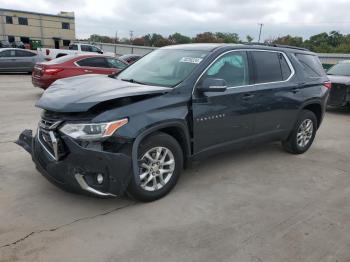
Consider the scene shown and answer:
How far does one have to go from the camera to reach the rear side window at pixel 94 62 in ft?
38.8

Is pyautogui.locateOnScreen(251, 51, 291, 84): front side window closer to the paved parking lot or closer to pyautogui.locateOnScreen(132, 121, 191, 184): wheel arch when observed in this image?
the paved parking lot

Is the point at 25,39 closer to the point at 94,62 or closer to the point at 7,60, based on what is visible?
the point at 7,60

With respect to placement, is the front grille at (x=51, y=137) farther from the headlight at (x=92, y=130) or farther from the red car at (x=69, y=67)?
the red car at (x=69, y=67)

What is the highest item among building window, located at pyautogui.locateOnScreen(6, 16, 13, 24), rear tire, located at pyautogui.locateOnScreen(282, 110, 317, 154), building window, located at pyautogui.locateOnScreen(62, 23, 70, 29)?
building window, located at pyautogui.locateOnScreen(6, 16, 13, 24)

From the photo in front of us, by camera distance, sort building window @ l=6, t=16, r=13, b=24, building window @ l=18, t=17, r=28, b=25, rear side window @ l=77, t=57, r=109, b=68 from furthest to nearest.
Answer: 1. building window @ l=18, t=17, r=28, b=25
2. building window @ l=6, t=16, r=13, b=24
3. rear side window @ l=77, t=57, r=109, b=68

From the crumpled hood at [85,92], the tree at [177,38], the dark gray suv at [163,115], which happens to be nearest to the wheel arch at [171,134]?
the dark gray suv at [163,115]

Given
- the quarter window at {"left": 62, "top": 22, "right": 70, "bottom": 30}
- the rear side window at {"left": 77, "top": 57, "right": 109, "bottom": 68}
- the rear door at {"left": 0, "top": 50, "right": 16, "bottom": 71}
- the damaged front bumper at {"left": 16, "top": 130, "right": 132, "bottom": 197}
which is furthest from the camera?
the quarter window at {"left": 62, "top": 22, "right": 70, "bottom": 30}

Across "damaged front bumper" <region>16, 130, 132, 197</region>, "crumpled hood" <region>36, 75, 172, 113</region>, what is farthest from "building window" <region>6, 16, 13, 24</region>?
"damaged front bumper" <region>16, 130, 132, 197</region>

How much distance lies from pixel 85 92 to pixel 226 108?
181 cm

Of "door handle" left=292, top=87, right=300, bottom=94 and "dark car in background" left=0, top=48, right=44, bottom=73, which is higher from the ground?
"door handle" left=292, top=87, right=300, bottom=94

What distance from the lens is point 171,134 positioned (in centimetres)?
429

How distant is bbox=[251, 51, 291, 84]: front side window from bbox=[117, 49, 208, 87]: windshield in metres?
0.94

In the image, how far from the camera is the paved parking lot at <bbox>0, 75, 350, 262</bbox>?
3250mm

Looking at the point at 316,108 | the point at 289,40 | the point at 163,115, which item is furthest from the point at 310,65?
the point at 289,40
